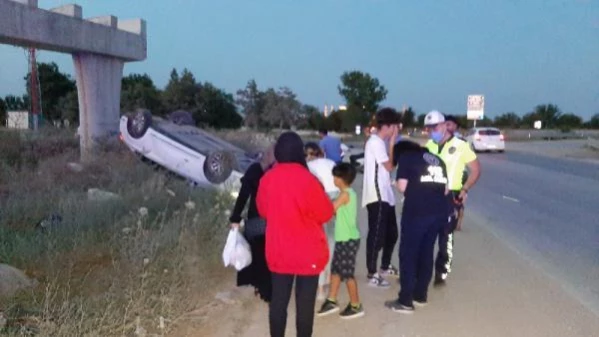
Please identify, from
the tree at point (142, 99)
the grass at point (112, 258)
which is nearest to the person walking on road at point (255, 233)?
the grass at point (112, 258)

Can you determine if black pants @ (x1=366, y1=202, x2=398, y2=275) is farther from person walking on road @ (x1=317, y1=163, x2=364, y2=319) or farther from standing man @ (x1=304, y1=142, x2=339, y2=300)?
person walking on road @ (x1=317, y1=163, x2=364, y2=319)

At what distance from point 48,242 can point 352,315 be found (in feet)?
9.83

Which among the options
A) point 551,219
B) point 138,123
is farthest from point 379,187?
point 138,123

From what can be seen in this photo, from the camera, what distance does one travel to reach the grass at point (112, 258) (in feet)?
17.5

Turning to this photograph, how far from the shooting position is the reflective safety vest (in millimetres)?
7980

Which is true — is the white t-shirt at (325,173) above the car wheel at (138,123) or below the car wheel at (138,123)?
below

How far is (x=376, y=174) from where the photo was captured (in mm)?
7660

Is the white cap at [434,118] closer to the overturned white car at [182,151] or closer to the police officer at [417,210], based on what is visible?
the police officer at [417,210]

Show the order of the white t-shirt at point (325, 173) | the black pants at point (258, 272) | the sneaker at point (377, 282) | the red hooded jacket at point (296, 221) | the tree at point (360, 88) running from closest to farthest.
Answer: the red hooded jacket at point (296, 221) < the black pants at point (258, 272) < the white t-shirt at point (325, 173) < the sneaker at point (377, 282) < the tree at point (360, 88)

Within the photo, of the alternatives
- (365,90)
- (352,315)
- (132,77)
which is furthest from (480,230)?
(365,90)

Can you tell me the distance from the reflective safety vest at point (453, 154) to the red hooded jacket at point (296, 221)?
304cm

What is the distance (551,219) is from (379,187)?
289 inches

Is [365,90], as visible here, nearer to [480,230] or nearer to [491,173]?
[491,173]

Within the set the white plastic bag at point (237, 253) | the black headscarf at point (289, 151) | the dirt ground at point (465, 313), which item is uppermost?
the black headscarf at point (289, 151)
